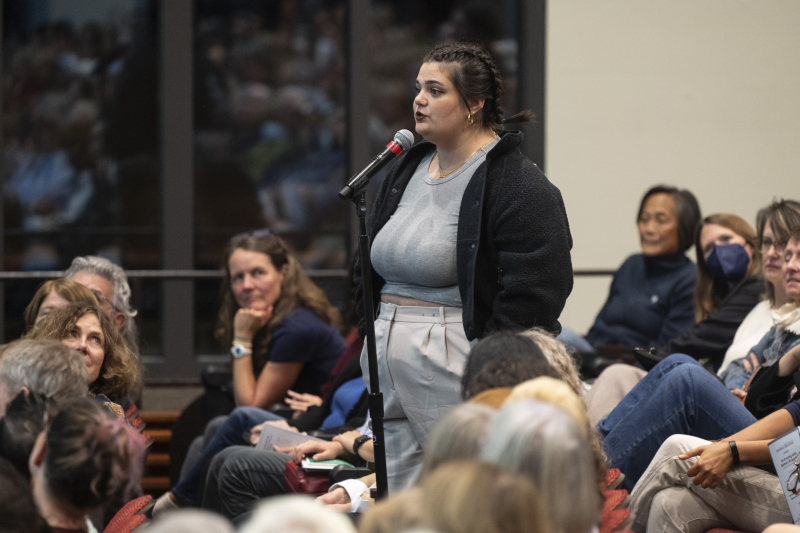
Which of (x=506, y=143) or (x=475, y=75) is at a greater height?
(x=475, y=75)

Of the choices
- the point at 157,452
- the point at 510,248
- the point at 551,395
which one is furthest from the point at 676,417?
the point at 157,452

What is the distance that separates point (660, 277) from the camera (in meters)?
3.85

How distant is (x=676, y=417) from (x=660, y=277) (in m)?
1.61

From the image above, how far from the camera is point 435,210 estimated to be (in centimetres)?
205

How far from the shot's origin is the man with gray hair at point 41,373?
1.56 meters

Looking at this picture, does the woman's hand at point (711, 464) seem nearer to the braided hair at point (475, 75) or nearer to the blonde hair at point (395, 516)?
the braided hair at point (475, 75)

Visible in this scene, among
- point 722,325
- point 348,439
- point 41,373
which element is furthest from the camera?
point 722,325

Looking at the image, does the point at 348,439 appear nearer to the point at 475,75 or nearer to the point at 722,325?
the point at 475,75

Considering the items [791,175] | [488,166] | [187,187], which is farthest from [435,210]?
[791,175]

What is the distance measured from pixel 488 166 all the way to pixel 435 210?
0.51 ft

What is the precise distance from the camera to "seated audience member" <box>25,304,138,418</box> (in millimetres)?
2123

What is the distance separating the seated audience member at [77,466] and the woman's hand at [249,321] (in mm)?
1869

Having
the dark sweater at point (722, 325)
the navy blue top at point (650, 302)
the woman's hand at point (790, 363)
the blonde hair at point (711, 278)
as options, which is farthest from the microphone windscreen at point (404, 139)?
the navy blue top at point (650, 302)

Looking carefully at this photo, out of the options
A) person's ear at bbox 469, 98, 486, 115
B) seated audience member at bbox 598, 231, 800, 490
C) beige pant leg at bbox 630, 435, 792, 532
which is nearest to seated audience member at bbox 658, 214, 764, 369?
seated audience member at bbox 598, 231, 800, 490
